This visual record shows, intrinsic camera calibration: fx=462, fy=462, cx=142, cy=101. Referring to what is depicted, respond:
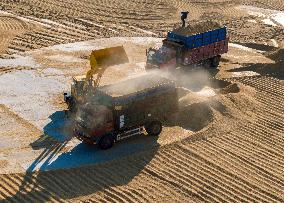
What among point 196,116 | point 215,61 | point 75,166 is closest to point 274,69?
point 215,61

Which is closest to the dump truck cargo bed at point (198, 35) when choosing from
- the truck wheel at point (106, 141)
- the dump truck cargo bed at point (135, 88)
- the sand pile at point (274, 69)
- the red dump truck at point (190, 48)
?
the red dump truck at point (190, 48)

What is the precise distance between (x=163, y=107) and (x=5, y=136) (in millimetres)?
6357

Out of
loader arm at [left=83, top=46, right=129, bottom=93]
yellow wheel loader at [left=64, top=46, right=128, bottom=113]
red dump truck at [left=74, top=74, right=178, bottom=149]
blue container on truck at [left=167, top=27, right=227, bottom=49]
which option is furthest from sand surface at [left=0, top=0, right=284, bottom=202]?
blue container on truck at [left=167, top=27, right=227, bottom=49]

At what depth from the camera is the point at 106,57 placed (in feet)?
60.7

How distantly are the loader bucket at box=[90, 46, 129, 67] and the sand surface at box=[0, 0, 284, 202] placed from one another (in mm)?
1288

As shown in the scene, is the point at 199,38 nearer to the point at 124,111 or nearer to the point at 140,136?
the point at 140,136

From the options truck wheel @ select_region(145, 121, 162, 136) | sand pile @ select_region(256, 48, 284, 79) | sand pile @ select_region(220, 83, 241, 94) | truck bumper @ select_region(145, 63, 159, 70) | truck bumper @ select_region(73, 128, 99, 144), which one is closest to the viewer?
truck bumper @ select_region(73, 128, 99, 144)

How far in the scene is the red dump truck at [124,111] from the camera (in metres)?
17.0

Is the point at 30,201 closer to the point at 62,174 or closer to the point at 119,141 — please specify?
the point at 62,174

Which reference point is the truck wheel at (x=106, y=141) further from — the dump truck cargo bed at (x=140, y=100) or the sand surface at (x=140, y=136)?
the dump truck cargo bed at (x=140, y=100)

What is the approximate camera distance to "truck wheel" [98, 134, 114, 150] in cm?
1709

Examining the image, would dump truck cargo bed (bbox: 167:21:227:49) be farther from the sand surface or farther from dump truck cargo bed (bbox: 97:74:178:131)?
dump truck cargo bed (bbox: 97:74:178:131)

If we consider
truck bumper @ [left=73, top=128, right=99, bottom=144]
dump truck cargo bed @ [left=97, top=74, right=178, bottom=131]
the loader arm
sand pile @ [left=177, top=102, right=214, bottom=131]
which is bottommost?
sand pile @ [left=177, top=102, right=214, bottom=131]

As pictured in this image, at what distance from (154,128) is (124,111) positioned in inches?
66.7
